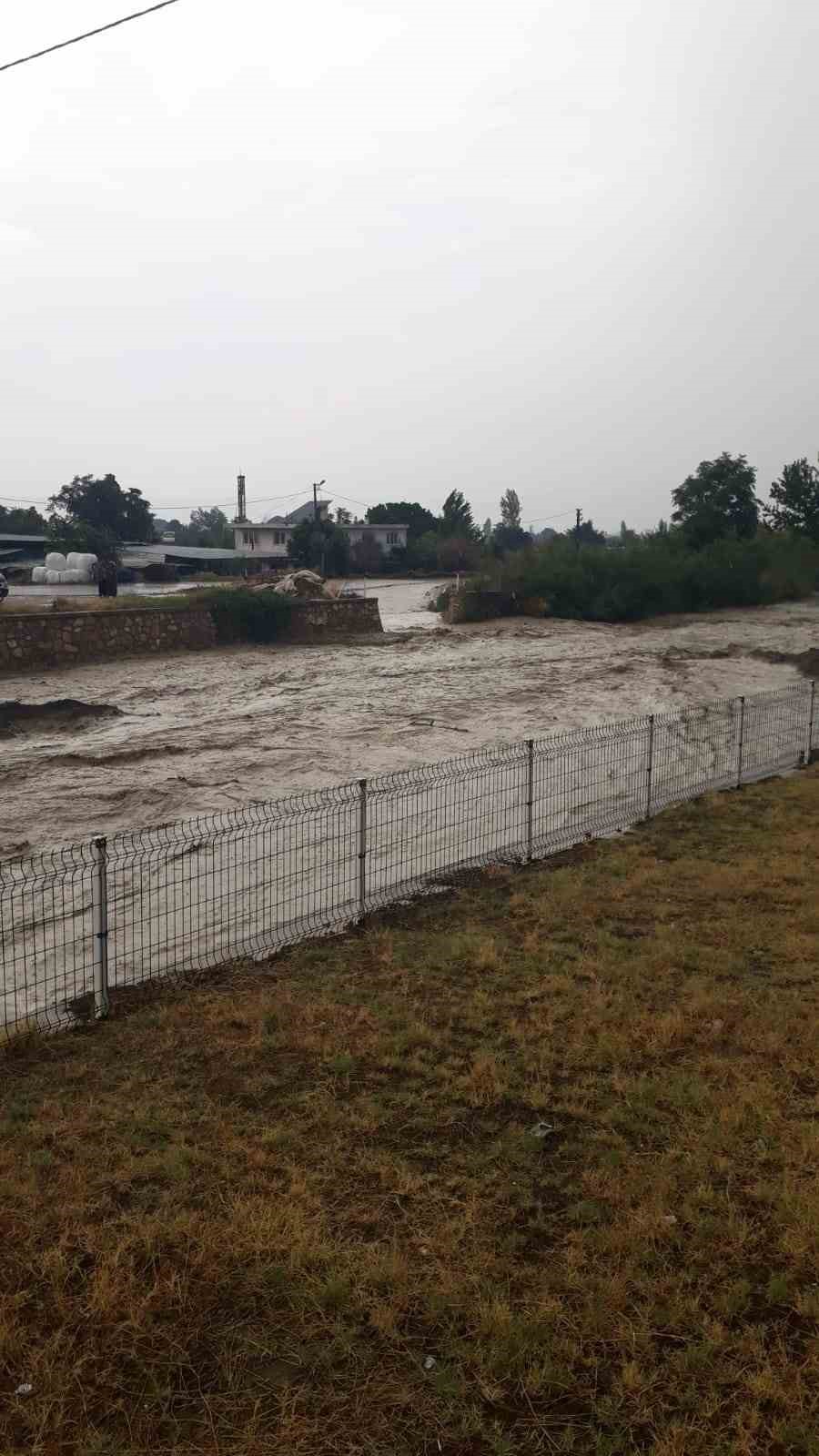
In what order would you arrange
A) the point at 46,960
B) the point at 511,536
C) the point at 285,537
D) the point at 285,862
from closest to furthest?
the point at 46,960
the point at 285,862
the point at 285,537
the point at 511,536

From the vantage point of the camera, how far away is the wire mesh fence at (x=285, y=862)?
7.55m

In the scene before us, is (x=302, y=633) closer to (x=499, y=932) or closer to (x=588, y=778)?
(x=588, y=778)

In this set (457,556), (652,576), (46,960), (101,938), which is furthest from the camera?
(457,556)

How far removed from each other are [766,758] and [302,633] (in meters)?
22.2

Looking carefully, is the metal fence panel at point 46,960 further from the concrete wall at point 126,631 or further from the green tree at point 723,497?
the green tree at point 723,497

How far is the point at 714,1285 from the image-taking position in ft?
13.0

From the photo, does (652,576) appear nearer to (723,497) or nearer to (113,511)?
(723,497)

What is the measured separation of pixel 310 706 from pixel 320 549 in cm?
4714

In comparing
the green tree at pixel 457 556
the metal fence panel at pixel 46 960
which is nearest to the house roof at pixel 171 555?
the green tree at pixel 457 556

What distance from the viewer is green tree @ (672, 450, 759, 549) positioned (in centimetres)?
6462

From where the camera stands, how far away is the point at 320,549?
221ft

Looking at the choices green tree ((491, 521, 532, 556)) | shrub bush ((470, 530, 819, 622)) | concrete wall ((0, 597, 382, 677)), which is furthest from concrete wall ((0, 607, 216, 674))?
green tree ((491, 521, 532, 556))

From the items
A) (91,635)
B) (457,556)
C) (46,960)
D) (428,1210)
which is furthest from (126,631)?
(457,556)

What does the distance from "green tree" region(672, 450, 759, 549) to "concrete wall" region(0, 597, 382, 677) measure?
3425cm
